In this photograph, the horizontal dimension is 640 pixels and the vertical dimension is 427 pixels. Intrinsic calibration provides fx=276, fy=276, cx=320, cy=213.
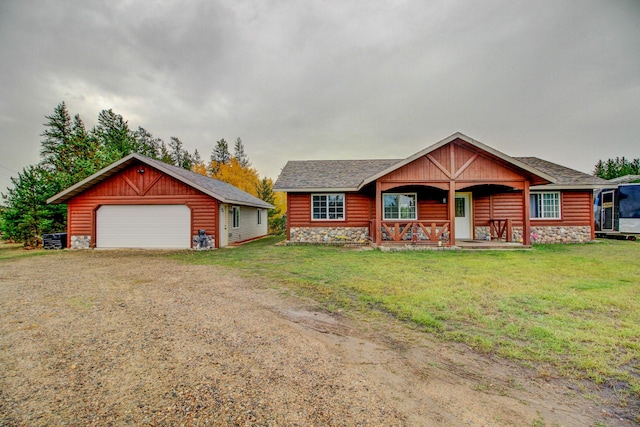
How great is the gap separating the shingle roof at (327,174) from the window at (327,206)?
743 mm

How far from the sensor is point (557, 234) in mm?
14172

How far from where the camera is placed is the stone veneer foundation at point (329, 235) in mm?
14516

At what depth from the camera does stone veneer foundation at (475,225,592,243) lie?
14.1 metres

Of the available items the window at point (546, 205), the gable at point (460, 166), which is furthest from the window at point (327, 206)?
the window at point (546, 205)

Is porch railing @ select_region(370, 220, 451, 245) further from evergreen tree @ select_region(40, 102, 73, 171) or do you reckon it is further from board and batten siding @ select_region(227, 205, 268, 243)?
evergreen tree @ select_region(40, 102, 73, 171)

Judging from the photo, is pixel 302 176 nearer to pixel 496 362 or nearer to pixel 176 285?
pixel 176 285

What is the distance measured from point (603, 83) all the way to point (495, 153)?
9.38 metres

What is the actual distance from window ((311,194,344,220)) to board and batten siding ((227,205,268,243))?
491cm

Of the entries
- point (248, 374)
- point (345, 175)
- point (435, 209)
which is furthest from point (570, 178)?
point (248, 374)

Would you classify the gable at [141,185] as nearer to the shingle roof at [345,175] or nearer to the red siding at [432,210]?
the shingle roof at [345,175]

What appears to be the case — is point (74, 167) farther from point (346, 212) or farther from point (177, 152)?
point (177, 152)

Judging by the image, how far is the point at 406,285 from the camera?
5.89 meters

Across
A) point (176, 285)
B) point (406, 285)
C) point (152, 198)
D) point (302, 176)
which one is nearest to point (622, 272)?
point (406, 285)

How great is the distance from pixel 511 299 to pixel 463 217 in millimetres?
10692
